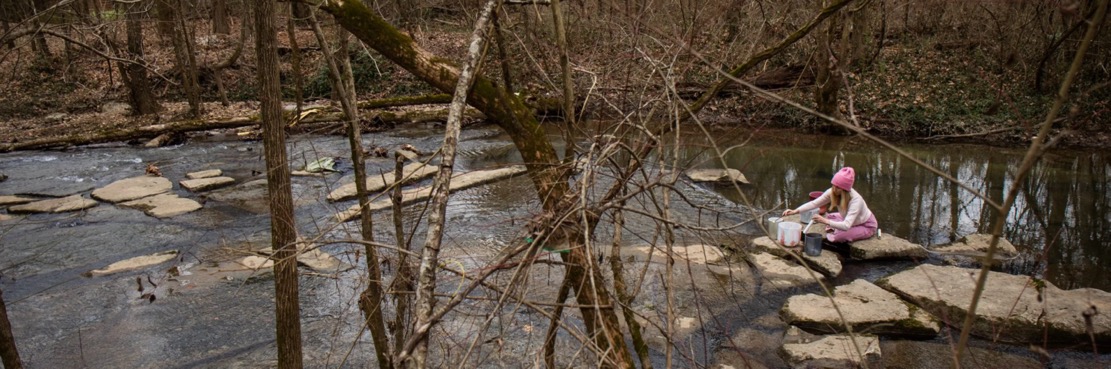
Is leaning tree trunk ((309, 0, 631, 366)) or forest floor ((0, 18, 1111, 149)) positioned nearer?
leaning tree trunk ((309, 0, 631, 366))

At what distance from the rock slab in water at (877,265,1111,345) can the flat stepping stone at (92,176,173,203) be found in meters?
9.04

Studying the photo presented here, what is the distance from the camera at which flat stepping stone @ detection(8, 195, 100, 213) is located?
8.81 metres

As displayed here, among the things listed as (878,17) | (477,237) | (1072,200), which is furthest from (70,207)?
(878,17)

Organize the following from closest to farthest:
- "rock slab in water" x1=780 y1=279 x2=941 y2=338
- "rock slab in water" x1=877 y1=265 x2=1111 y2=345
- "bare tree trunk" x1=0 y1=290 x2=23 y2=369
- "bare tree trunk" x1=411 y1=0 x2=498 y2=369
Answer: "bare tree trunk" x1=411 y1=0 x2=498 y2=369 → "bare tree trunk" x1=0 y1=290 x2=23 y2=369 → "rock slab in water" x1=877 y1=265 x2=1111 y2=345 → "rock slab in water" x1=780 y1=279 x2=941 y2=338

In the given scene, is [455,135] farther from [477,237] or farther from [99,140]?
[99,140]

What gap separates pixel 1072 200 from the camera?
9.50 meters

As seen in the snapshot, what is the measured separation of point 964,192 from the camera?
10195 millimetres

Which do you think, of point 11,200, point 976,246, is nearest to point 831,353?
point 976,246

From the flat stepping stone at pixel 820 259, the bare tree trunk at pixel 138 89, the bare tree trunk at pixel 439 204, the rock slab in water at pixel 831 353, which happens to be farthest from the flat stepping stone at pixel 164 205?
the bare tree trunk at pixel 439 204

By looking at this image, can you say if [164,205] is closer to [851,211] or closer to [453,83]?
[453,83]

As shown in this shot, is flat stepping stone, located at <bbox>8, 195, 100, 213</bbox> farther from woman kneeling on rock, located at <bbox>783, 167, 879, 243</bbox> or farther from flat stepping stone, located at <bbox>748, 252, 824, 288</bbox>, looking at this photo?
woman kneeling on rock, located at <bbox>783, 167, 879, 243</bbox>

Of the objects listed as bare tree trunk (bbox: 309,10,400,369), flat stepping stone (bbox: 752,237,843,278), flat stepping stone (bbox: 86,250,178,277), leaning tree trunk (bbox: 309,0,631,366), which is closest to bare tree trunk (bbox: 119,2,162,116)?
flat stepping stone (bbox: 86,250,178,277)

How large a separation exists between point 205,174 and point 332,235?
23.6ft

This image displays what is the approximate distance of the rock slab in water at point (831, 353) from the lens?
16.4 ft
